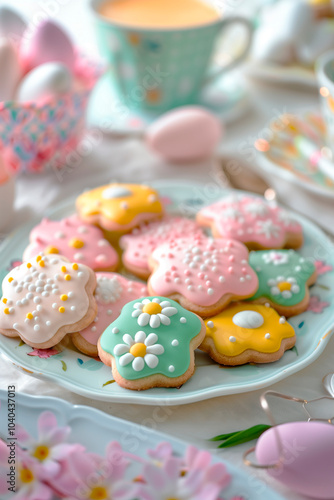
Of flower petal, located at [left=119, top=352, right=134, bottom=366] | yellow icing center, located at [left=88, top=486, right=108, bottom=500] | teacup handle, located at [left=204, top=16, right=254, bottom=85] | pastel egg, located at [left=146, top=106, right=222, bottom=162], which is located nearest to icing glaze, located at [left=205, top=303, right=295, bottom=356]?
flower petal, located at [left=119, top=352, right=134, bottom=366]

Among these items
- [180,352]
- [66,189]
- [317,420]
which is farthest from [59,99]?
[317,420]

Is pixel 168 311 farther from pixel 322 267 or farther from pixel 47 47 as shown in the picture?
pixel 47 47

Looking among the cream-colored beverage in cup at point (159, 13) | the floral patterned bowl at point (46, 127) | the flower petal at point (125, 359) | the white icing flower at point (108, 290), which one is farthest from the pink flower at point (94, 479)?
the cream-colored beverage in cup at point (159, 13)

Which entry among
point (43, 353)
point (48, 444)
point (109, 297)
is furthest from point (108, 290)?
point (48, 444)

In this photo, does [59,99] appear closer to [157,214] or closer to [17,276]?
[157,214]

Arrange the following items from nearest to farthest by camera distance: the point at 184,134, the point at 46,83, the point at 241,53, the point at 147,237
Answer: the point at 147,237 → the point at 46,83 → the point at 184,134 → the point at 241,53

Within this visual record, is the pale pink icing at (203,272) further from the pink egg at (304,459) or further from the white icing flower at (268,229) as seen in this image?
the pink egg at (304,459)
